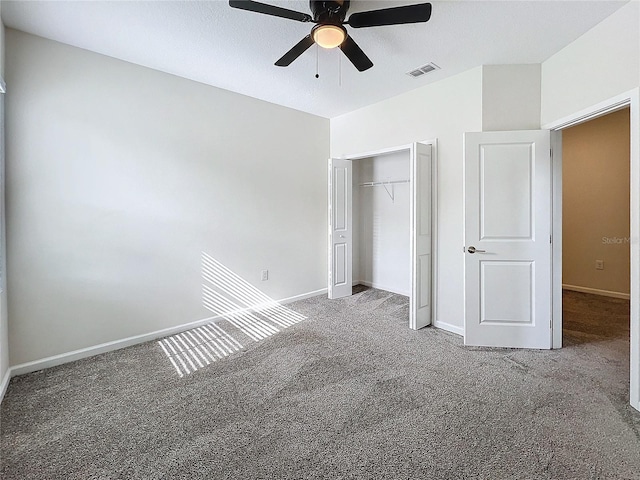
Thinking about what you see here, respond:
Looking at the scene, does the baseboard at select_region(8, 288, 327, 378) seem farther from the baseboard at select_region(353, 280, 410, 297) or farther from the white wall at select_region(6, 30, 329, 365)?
the baseboard at select_region(353, 280, 410, 297)

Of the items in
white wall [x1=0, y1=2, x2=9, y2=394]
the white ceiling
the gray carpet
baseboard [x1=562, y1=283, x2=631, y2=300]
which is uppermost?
the white ceiling

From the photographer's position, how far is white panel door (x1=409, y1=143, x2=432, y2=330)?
3.45 m

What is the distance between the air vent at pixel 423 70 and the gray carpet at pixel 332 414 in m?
2.82

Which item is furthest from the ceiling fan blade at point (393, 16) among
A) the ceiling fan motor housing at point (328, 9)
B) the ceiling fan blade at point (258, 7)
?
the ceiling fan blade at point (258, 7)

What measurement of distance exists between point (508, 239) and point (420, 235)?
86 cm

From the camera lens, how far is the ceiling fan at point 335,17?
186 cm

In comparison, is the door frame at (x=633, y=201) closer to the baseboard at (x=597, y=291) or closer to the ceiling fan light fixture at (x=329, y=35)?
the ceiling fan light fixture at (x=329, y=35)

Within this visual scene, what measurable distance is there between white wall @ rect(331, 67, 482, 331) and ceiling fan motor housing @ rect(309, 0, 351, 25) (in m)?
1.78

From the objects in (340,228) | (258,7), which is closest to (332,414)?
(258,7)

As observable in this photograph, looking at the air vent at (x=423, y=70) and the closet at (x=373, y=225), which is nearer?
the air vent at (x=423, y=70)

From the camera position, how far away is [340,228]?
16.0 ft

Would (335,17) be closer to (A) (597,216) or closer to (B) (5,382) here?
(B) (5,382)

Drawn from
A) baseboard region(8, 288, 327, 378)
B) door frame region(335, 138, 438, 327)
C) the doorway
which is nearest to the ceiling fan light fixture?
door frame region(335, 138, 438, 327)

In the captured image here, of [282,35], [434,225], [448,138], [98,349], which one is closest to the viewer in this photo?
[282,35]
